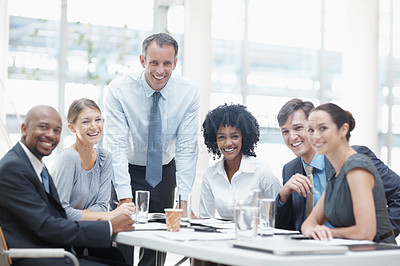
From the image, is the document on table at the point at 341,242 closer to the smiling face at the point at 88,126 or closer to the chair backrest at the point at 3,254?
the chair backrest at the point at 3,254

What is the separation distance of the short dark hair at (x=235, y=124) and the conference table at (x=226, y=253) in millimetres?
1046

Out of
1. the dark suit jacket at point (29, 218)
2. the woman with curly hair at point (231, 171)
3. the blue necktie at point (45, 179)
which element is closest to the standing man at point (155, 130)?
the woman with curly hair at point (231, 171)

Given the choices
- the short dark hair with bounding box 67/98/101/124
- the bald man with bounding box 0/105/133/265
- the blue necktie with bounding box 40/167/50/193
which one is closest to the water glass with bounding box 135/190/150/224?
the bald man with bounding box 0/105/133/265

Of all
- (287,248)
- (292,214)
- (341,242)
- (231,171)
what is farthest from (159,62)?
(287,248)

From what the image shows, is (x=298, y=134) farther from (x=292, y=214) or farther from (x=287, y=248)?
(x=287, y=248)

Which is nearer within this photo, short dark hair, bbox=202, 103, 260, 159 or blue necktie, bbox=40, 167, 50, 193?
blue necktie, bbox=40, 167, 50, 193

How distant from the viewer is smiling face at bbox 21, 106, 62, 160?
2.02 metres

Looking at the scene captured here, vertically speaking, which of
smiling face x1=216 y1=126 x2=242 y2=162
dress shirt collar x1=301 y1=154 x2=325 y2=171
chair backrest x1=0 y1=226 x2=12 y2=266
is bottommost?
chair backrest x1=0 y1=226 x2=12 y2=266

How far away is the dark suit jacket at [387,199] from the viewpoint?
95.8 inches

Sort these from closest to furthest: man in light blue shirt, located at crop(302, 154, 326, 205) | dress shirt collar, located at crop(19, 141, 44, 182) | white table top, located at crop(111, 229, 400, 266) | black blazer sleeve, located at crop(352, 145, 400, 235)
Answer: white table top, located at crop(111, 229, 400, 266), dress shirt collar, located at crop(19, 141, 44, 182), black blazer sleeve, located at crop(352, 145, 400, 235), man in light blue shirt, located at crop(302, 154, 326, 205)

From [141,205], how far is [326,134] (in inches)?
33.7

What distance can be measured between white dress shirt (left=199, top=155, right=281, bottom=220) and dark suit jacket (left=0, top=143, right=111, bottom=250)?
0.97 meters

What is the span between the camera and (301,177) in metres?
2.34

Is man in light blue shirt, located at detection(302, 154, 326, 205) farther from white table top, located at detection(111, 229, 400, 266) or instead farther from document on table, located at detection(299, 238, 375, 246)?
white table top, located at detection(111, 229, 400, 266)
